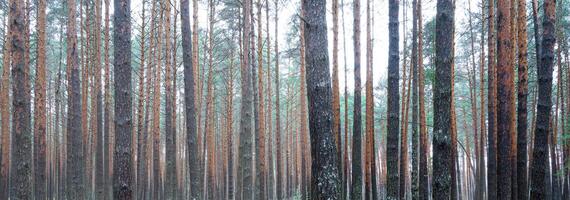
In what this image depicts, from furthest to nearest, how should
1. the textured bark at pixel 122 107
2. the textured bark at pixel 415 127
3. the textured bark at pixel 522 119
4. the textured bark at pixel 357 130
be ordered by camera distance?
1. the textured bark at pixel 357 130
2. the textured bark at pixel 415 127
3. the textured bark at pixel 522 119
4. the textured bark at pixel 122 107

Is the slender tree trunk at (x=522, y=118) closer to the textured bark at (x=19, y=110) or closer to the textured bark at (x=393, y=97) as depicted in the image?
the textured bark at (x=393, y=97)

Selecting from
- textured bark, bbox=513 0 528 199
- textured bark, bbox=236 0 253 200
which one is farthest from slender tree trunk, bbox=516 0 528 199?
textured bark, bbox=236 0 253 200

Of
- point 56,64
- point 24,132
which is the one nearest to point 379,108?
point 56,64

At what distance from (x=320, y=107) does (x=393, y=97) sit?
497cm

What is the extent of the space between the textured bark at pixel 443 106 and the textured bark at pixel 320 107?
64.0 inches

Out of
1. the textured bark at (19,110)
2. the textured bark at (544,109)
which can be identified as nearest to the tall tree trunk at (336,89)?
the textured bark at (544,109)

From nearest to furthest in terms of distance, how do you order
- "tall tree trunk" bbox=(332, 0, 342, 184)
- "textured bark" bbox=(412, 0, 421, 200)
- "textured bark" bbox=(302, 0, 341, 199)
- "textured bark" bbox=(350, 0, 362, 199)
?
"textured bark" bbox=(302, 0, 341, 199), "textured bark" bbox=(412, 0, 421, 200), "textured bark" bbox=(350, 0, 362, 199), "tall tree trunk" bbox=(332, 0, 342, 184)

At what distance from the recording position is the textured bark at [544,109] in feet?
21.1

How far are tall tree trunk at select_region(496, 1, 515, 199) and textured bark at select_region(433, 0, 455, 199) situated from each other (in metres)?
2.41

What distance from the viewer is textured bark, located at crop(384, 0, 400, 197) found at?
9000 mm

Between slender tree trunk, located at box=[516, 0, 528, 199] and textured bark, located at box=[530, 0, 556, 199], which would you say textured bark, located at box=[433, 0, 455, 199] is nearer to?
textured bark, located at box=[530, 0, 556, 199]

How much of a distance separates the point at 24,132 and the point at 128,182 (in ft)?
8.35

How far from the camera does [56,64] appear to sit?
1014 inches

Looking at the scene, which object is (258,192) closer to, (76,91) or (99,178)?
(99,178)
